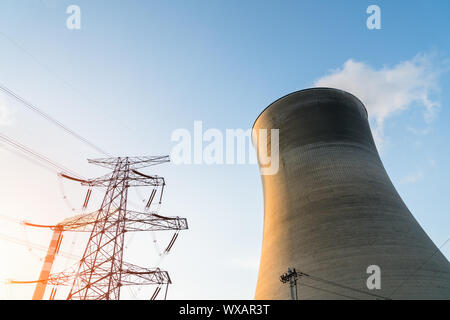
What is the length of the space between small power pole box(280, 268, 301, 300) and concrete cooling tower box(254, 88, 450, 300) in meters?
0.17

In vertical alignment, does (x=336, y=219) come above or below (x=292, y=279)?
above

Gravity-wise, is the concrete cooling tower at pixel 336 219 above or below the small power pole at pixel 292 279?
above

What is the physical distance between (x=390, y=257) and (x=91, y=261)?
1022cm

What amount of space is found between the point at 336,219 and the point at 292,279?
2.13m

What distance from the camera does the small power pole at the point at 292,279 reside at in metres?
8.26

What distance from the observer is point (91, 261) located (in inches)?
473

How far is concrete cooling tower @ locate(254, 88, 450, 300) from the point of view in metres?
8.09

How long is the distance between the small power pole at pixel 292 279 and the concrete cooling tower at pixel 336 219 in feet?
0.54

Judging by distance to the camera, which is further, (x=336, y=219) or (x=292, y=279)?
(x=336, y=219)

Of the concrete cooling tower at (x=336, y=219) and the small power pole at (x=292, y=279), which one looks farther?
the small power pole at (x=292, y=279)

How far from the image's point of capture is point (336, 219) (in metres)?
9.16
